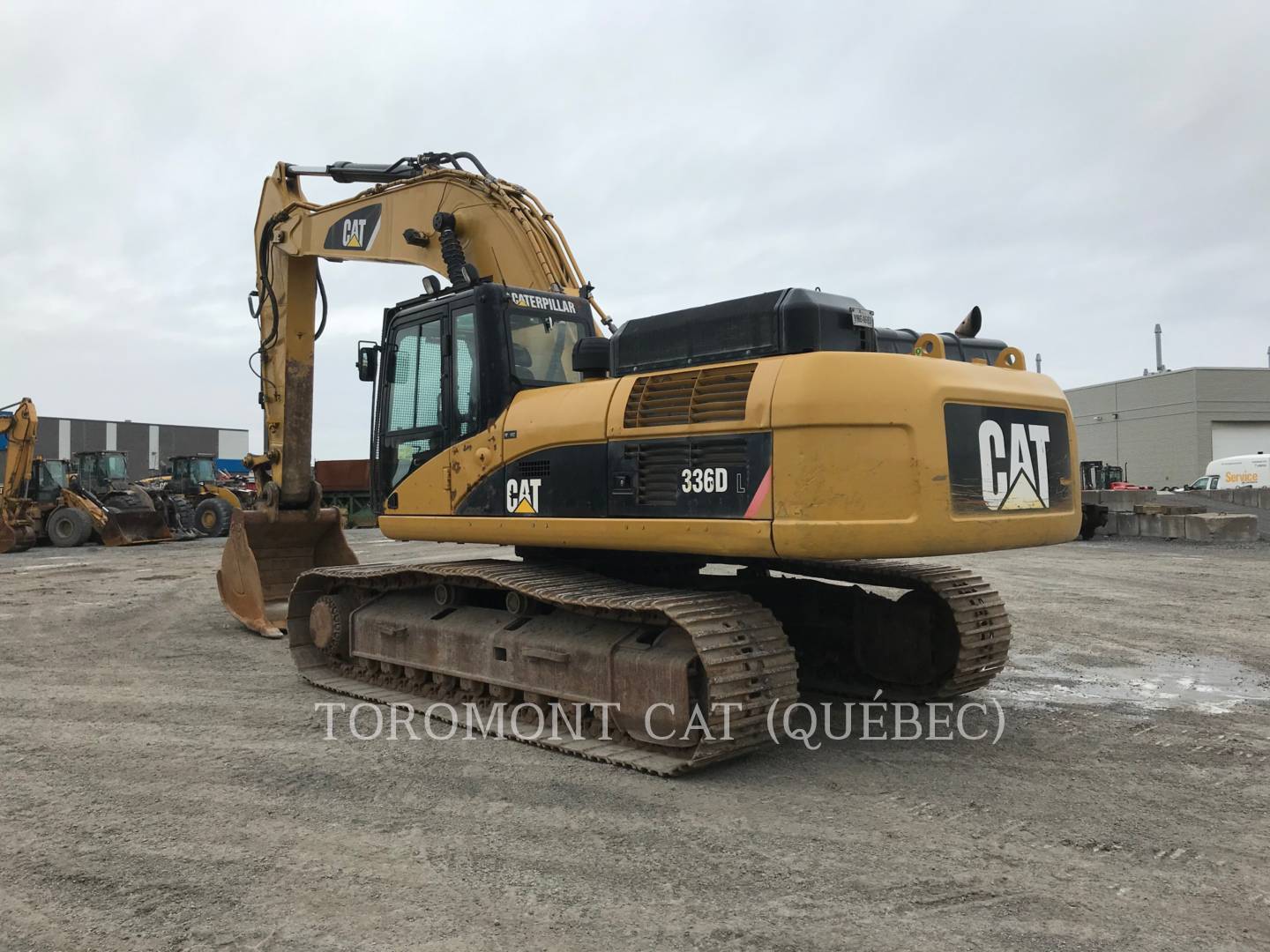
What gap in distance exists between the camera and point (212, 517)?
26.0 m

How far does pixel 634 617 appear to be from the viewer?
5410mm

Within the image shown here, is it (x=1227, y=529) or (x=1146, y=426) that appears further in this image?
(x=1146, y=426)

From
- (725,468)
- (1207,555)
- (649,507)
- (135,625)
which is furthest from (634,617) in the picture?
(1207,555)

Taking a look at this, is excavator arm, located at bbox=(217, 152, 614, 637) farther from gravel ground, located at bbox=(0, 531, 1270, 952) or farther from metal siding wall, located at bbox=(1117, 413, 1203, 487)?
metal siding wall, located at bbox=(1117, 413, 1203, 487)

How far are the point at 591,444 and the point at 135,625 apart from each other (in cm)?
715

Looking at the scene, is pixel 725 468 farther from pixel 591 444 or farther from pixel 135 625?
pixel 135 625

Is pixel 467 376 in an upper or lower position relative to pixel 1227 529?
upper

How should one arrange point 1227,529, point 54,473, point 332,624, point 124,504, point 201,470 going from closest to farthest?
1. point 332,624
2. point 1227,529
3. point 54,473
4. point 124,504
5. point 201,470

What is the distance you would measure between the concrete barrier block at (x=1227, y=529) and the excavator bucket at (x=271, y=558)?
18399 millimetres

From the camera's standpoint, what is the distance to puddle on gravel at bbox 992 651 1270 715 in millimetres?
6629

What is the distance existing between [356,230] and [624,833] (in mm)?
6442

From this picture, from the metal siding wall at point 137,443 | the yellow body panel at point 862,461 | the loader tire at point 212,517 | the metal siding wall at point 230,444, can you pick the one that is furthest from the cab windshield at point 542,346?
the metal siding wall at point 230,444

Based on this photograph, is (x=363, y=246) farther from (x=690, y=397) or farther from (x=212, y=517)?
(x=212, y=517)

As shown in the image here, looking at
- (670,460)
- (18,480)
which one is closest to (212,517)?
(18,480)
